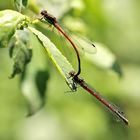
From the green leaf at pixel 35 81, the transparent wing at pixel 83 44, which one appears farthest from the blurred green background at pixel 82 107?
the transparent wing at pixel 83 44

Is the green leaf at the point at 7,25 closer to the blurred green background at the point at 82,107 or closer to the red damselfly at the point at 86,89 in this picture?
the red damselfly at the point at 86,89

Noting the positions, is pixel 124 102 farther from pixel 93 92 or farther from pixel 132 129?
pixel 93 92

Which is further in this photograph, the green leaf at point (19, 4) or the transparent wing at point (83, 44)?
the transparent wing at point (83, 44)

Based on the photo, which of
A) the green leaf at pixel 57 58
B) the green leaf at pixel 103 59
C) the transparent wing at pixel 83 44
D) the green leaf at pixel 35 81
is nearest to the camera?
the green leaf at pixel 57 58

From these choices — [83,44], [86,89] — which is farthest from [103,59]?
[86,89]

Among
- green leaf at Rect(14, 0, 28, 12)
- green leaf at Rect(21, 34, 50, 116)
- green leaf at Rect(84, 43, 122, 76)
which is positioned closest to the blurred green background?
green leaf at Rect(84, 43, 122, 76)

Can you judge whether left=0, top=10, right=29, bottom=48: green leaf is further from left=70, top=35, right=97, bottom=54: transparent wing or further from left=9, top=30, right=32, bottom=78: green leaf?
left=70, top=35, right=97, bottom=54: transparent wing

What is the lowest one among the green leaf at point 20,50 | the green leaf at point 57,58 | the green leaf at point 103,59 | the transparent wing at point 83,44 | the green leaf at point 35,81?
A: the green leaf at point 103,59

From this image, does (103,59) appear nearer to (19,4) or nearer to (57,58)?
(19,4)

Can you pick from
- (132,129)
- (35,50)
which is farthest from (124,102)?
(35,50)
